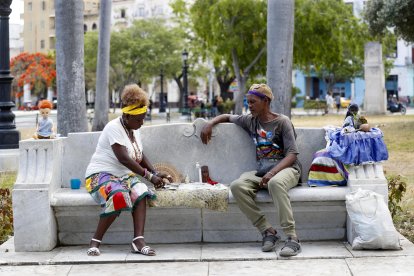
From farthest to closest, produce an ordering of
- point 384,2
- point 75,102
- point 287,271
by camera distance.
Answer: point 384,2
point 75,102
point 287,271

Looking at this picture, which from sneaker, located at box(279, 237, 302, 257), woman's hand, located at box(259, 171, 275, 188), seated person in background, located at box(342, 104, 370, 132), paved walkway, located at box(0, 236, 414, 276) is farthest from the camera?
seated person in background, located at box(342, 104, 370, 132)

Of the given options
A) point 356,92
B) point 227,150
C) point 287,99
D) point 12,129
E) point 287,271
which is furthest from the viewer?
point 356,92

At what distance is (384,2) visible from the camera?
26062 millimetres

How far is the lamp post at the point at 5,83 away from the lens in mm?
16172

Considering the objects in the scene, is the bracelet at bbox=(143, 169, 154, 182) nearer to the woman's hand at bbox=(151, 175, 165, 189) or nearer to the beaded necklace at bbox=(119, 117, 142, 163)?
the woman's hand at bbox=(151, 175, 165, 189)

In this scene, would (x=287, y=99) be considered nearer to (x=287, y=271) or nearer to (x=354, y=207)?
(x=354, y=207)

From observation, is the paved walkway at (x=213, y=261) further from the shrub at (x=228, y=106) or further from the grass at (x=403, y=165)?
the shrub at (x=228, y=106)

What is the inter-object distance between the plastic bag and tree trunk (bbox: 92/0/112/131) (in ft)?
49.1

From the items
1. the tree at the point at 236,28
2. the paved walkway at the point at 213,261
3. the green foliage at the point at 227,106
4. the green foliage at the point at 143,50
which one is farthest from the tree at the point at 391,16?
the green foliage at the point at 143,50

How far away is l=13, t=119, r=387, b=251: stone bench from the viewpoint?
722cm

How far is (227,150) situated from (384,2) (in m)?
19.5

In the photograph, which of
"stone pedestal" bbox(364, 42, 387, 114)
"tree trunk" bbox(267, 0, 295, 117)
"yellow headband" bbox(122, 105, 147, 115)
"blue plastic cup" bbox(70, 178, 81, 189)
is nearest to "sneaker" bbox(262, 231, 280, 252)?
"yellow headband" bbox(122, 105, 147, 115)

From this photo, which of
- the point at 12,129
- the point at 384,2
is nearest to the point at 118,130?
the point at 12,129

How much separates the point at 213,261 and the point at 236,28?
27563 mm
